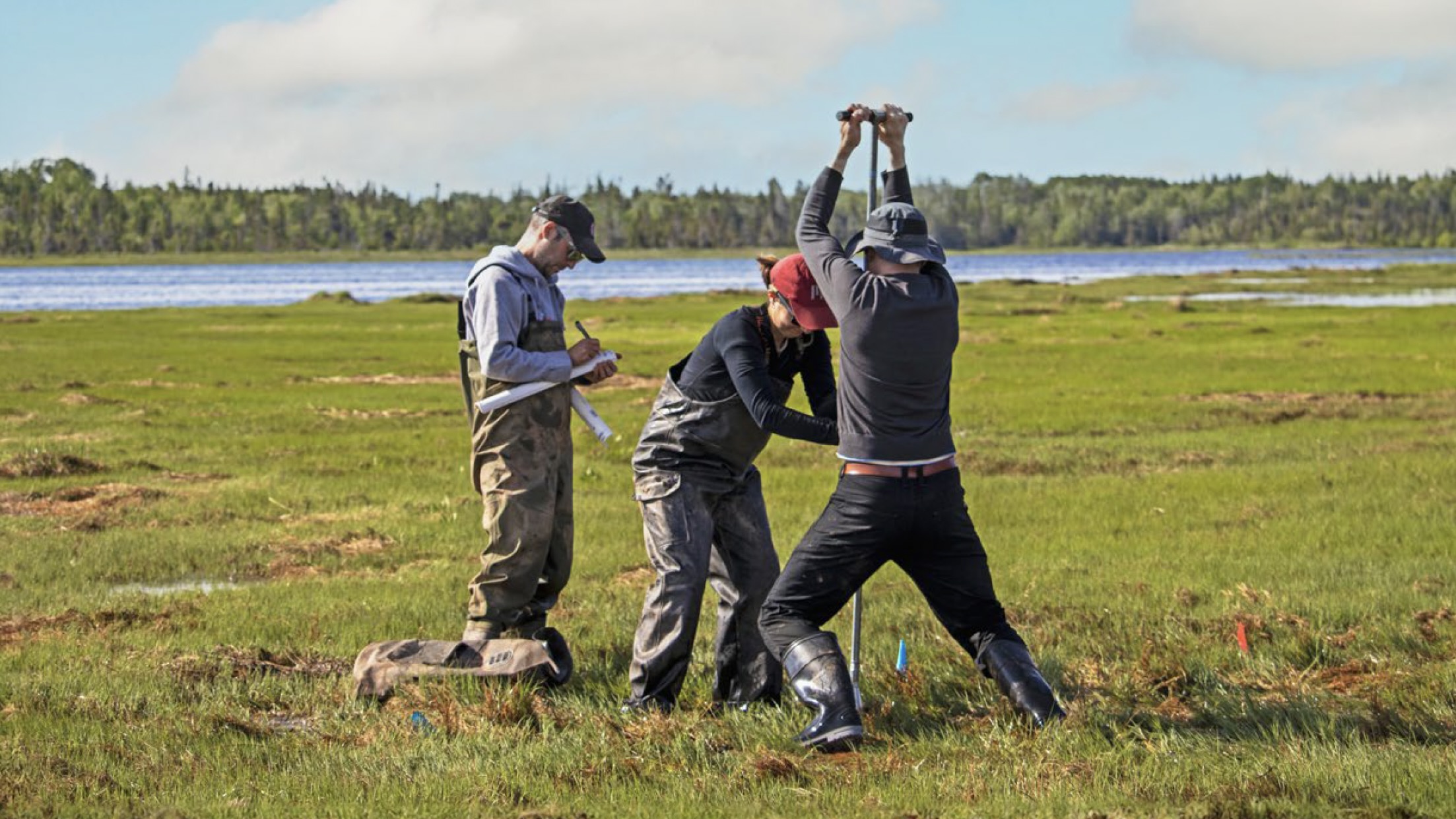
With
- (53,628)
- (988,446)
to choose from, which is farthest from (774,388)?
(988,446)

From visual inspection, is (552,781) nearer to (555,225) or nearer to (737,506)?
(737,506)

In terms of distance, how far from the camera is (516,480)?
26.7 ft

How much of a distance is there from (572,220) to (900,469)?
256 centimetres

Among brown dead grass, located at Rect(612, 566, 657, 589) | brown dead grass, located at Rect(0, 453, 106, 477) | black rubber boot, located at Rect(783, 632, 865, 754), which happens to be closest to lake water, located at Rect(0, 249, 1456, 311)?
brown dead grass, located at Rect(0, 453, 106, 477)

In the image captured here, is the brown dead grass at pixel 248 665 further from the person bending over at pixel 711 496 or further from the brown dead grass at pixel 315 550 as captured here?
the brown dead grass at pixel 315 550

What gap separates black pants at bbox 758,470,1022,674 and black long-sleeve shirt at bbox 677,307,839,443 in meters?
0.42

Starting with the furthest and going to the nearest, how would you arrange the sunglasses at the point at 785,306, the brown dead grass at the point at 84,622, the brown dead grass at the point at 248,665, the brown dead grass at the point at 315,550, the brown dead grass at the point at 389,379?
1. the brown dead grass at the point at 389,379
2. the brown dead grass at the point at 315,550
3. the brown dead grass at the point at 84,622
4. the brown dead grass at the point at 248,665
5. the sunglasses at the point at 785,306

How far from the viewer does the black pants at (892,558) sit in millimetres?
6609

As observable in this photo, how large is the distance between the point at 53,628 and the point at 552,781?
549 centimetres

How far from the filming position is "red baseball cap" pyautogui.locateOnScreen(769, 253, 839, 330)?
7.00 m

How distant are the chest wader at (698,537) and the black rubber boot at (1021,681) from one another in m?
1.34

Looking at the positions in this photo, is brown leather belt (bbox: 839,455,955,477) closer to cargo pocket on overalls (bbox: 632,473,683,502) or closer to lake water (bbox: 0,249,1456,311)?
cargo pocket on overalls (bbox: 632,473,683,502)

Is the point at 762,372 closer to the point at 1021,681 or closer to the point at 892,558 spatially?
the point at 892,558

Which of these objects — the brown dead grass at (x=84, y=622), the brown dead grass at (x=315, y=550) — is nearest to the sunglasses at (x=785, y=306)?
the brown dead grass at (x=84, y=622)
